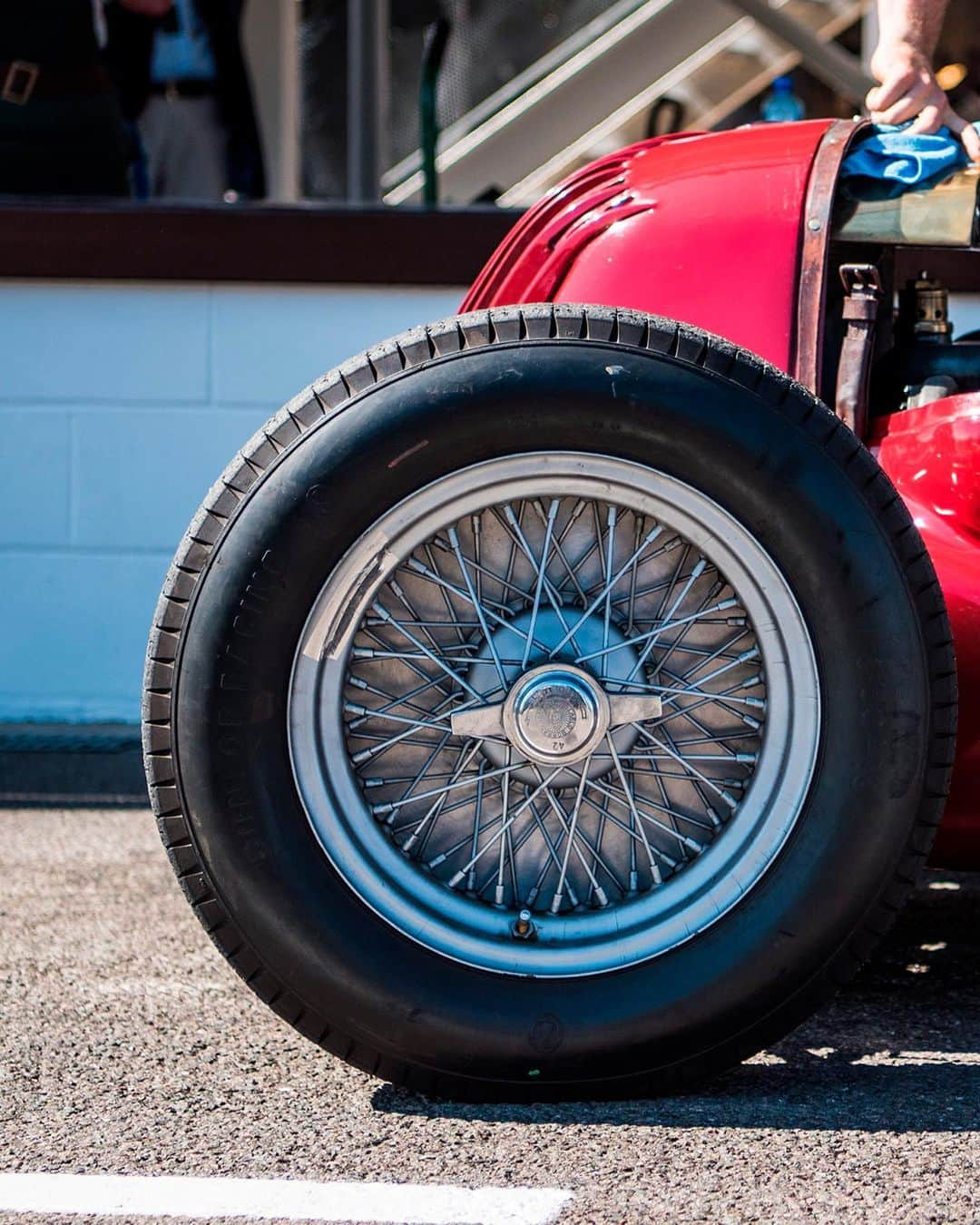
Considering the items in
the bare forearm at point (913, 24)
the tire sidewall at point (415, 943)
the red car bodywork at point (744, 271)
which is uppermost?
the bare forearm at point (913, 24)

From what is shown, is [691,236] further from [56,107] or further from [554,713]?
[56,107]

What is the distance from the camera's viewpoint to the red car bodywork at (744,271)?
234 centimetres

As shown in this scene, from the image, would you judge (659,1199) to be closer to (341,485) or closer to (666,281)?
(341,485)

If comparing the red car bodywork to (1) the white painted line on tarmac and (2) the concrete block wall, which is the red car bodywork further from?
(2) the concrete block wall

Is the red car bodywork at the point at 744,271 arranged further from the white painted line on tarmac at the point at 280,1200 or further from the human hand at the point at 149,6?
the human hand at the point at 149,6

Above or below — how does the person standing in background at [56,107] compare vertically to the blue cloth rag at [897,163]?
above

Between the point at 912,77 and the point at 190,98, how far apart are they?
13.1ft

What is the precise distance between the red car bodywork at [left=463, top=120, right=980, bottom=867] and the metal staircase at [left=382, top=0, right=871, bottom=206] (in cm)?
530

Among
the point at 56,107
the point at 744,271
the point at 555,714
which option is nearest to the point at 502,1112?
the point at 555,714

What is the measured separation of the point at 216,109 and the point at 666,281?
4.11m

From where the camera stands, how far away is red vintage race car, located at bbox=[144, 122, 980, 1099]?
2061mm

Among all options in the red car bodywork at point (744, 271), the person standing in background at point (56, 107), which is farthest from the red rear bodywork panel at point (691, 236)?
the person standing in background at point (56, 107)

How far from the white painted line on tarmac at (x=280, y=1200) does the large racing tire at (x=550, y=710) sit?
218 mm

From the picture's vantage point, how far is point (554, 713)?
6.98 feet
